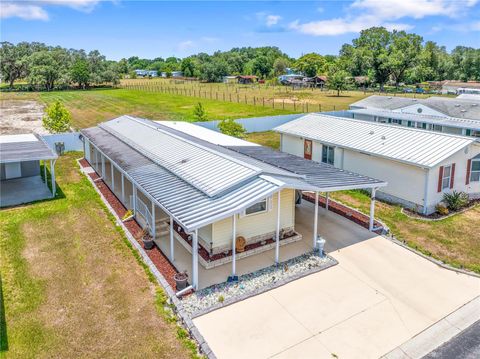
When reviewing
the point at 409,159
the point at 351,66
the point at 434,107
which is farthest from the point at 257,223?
the point at 351,66

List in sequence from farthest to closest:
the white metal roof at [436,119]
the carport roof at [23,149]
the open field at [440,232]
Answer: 1. the white metal roof at [436,119]
2. the carport roof at [23,149]
3. the open field at [440,232]

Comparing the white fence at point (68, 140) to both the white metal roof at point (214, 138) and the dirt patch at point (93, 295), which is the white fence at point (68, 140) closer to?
the white metal roof at point (214, 138)

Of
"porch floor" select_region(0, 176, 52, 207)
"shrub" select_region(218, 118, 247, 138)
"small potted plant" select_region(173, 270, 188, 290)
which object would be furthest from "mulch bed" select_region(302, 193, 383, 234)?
"porch floor" select_region(0, 176, 52, 207)

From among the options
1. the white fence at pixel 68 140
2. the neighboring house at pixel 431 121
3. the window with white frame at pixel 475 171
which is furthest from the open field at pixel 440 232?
the white fence at pixel 68 140

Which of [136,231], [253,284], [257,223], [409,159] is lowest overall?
[253,284]

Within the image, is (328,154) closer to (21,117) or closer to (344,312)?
(344,312)

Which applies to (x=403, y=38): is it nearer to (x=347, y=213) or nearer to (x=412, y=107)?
(x=412, y=107)
